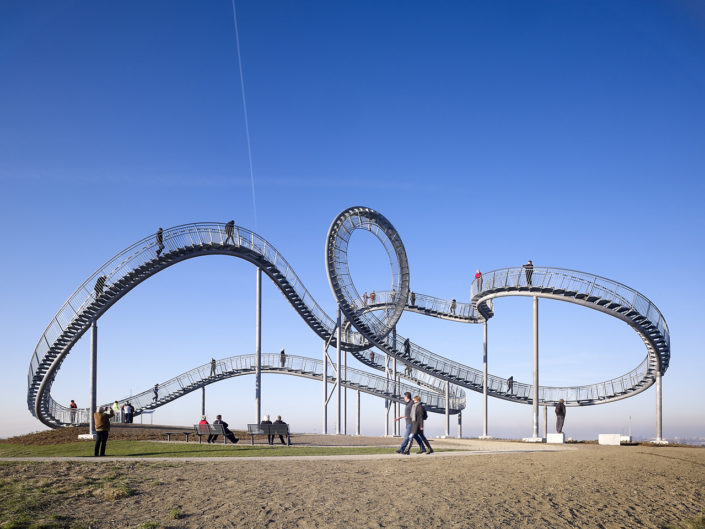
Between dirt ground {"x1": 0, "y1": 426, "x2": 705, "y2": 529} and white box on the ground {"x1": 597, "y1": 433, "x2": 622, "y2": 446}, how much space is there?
10.1 metres

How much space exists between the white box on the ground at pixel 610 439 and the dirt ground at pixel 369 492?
10.1 metres

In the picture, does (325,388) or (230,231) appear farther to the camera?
(325,388)

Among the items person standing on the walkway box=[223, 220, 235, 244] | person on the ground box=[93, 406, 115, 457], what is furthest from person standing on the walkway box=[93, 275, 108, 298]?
person on the ground box=[93, 406, 115, 457]

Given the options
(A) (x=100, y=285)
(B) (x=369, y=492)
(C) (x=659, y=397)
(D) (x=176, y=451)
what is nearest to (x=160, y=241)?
(A) (x=100, y=285)

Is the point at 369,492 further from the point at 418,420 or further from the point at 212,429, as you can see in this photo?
the point at 212,429

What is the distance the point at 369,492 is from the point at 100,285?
2274cm

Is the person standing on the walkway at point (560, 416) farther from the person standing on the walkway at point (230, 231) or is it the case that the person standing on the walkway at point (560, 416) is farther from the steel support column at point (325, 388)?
the person standing on the walkway at point (230, 231)

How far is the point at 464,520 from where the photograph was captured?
1172 cm

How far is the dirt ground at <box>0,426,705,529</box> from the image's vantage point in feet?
37.7

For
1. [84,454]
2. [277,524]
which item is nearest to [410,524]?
[277,524]

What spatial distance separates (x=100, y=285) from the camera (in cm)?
3194

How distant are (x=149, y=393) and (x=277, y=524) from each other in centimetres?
3548

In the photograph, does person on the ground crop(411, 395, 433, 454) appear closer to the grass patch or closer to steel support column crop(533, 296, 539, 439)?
the grass patch

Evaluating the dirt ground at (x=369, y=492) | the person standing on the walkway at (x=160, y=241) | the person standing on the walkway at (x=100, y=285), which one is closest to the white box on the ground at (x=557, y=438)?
the dirt ground at (x=369, y=492)
